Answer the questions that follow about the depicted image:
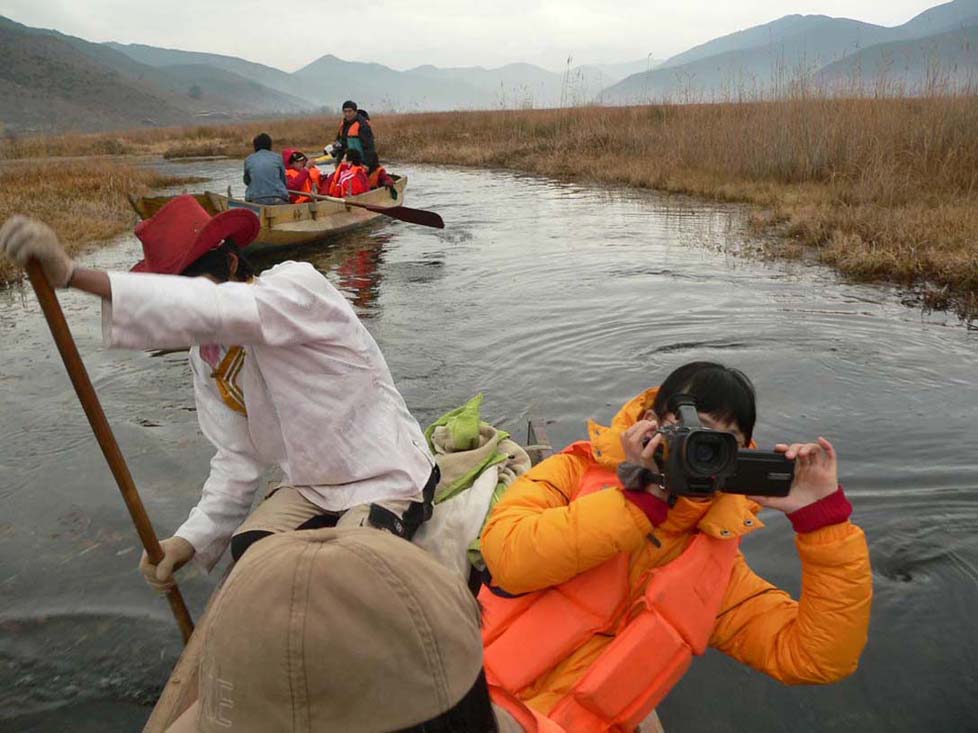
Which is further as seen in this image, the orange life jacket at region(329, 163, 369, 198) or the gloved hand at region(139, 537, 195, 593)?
the orange life jacket at region(329, 163, 369, 198)

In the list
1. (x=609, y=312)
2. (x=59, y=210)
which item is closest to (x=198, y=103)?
(x=59, y=210)

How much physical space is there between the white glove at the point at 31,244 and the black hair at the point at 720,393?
1.43m

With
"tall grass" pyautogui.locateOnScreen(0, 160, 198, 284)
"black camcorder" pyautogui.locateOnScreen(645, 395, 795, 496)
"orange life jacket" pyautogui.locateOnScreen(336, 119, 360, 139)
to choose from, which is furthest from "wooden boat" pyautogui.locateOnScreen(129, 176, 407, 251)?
"black camcorder" pyautogui.locateOnScreen(645, 395, 795, 496)

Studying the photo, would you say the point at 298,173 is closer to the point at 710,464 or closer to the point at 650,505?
the point at 650,505

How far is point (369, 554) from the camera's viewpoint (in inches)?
29.7

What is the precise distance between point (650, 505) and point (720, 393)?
0.33 meters

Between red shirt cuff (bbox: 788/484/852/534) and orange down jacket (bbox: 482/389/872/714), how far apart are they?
2cm

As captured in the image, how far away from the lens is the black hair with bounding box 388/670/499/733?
0.76 m

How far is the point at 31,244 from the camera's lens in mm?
1416

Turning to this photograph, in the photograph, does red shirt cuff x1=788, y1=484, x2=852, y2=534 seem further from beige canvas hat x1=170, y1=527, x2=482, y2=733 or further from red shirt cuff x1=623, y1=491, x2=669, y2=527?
beige canvas hat x1=170, y1=527, x2=482, y2=733

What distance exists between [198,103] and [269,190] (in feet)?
446

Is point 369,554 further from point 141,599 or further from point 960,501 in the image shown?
point 960,501

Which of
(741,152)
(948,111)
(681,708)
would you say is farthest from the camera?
(741,152)

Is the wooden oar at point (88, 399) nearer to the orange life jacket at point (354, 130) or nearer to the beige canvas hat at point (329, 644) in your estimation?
the beige canvas hat at point (329, 644)
